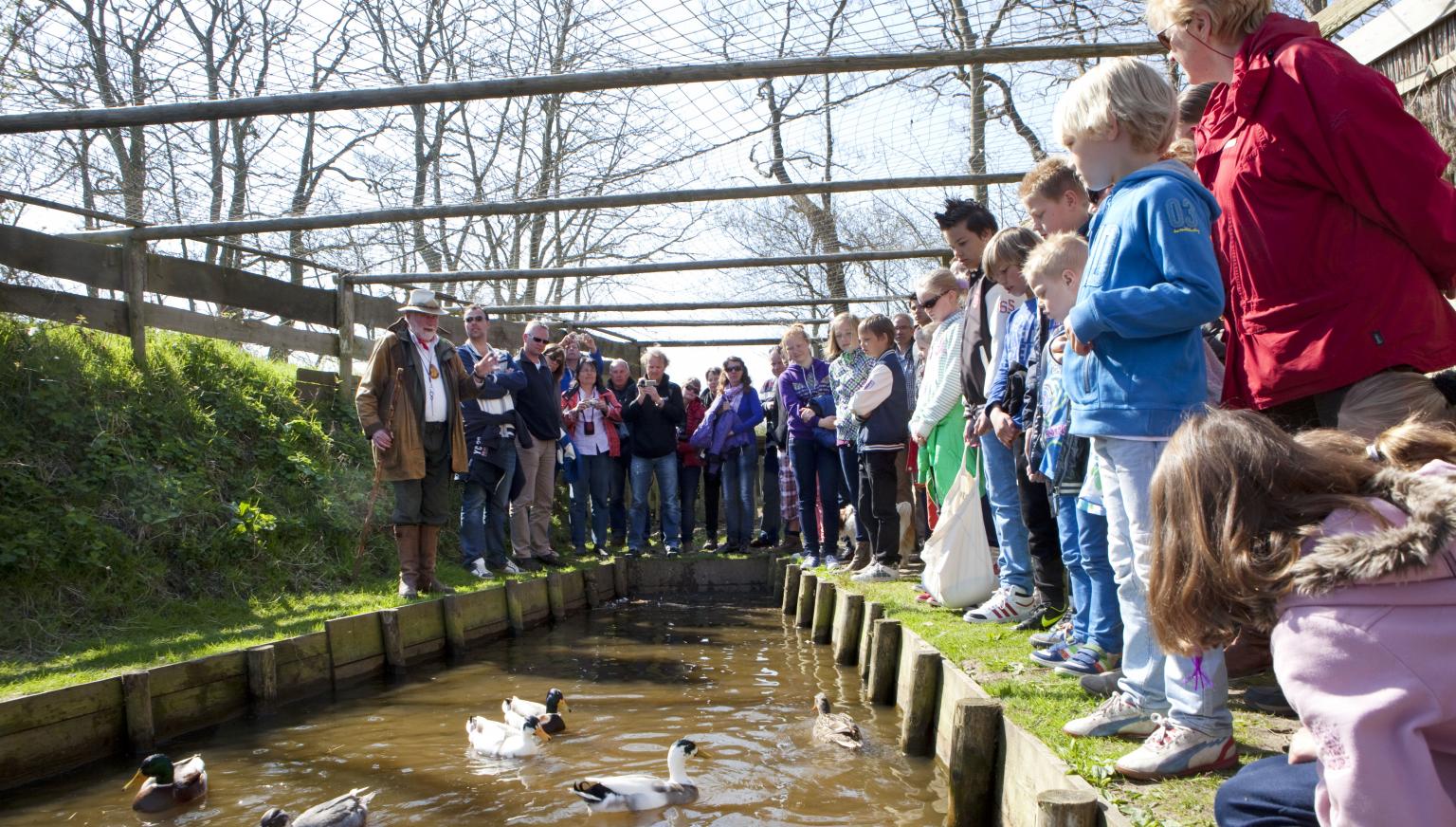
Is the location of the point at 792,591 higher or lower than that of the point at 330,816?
lower

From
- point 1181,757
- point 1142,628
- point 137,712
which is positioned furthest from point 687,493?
point 1181,757

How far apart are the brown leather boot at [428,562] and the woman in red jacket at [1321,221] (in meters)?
6.45

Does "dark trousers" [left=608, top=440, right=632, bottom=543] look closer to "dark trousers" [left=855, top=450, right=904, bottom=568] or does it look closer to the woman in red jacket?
"dark trousers" [left=855, top=450, right=904, bottom=568]

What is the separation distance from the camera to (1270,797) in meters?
2.09

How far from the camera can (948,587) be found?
6.31 meters

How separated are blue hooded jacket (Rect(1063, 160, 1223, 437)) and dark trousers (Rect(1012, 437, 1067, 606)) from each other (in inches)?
82.6

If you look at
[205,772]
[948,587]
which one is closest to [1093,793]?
[948,587]

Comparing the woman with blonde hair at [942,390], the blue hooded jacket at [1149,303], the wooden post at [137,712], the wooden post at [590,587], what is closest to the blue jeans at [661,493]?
the wooden post at [590,587]

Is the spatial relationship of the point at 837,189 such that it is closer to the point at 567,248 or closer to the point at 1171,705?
the point at 1171,705

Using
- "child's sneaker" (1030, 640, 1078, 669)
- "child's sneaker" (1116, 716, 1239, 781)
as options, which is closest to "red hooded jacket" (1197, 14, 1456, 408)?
"child's sneaker" (1116, 716, 1239, 781)

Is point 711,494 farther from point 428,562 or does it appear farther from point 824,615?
point 428,562

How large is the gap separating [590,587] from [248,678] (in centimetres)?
474

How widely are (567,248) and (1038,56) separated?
16821 mm

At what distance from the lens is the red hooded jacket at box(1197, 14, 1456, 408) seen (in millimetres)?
2777
